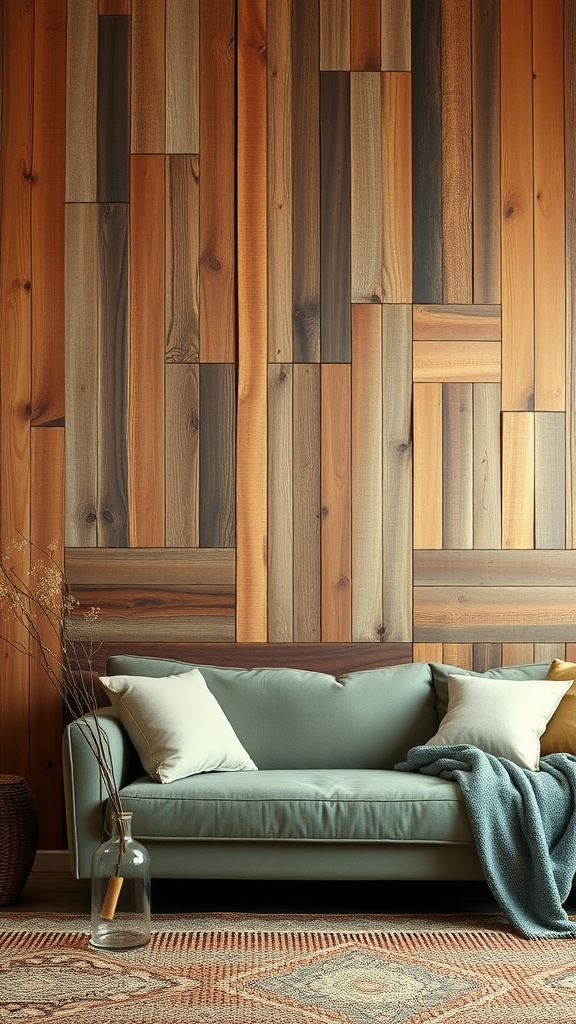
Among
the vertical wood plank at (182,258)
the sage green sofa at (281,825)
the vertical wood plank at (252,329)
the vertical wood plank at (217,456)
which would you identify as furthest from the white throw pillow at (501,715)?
the vertical wood plank at (182,258)

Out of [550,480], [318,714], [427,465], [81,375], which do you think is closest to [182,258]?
[81,375]

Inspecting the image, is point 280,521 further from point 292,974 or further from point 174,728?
point 292,974

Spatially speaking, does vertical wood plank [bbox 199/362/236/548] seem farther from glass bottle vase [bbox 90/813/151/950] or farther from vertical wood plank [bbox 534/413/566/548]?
glass bottle vase [bbox 90/813/151/950]

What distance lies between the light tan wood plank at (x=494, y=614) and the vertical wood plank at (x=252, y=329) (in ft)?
2.18

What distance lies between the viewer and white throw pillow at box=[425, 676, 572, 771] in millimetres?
3422

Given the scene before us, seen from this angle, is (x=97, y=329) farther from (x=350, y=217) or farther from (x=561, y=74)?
(x=561, y=74)

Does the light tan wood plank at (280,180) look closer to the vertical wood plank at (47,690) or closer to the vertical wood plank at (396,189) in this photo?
the vertical wood plank at (396,189)

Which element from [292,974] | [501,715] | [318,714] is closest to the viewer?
[292,974]

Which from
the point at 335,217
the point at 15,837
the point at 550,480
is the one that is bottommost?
the point at 15,837

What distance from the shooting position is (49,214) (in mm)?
4191

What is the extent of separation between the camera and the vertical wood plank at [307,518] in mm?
4129

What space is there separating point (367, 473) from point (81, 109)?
1.89 m

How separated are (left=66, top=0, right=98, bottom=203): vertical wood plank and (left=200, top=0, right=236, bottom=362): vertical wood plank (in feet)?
1.46

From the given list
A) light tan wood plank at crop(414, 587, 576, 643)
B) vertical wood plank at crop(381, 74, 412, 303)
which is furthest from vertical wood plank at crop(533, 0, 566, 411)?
light tan wood plank at crop(414, 587, 576, 643)
